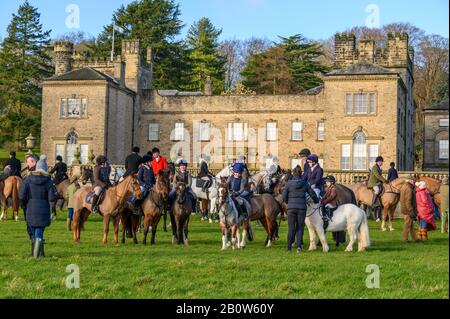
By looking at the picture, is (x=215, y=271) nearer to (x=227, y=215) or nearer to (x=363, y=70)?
(x=227, y=215)

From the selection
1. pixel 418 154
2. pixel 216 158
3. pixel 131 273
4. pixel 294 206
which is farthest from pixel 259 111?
pixel 131 273

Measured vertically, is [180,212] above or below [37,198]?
below

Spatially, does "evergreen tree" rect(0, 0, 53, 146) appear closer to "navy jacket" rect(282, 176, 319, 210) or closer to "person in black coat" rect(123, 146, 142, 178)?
"person in black coat" rect(123, 146, 142, 178)

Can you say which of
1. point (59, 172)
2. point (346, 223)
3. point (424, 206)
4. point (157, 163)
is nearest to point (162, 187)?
point (157, 163)

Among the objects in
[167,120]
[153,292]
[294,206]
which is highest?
[167,120]

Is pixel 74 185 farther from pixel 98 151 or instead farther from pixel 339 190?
pixel 98 151

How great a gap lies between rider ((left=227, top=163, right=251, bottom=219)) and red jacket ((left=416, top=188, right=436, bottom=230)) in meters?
5.43

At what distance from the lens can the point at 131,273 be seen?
48.5 ft

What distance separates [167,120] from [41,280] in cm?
4975

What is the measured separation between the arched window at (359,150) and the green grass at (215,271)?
35353 mm

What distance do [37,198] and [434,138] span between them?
5560 centimetres

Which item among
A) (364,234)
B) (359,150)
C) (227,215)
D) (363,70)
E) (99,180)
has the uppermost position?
(363,70)

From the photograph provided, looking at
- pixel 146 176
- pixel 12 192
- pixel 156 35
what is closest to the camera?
pixel 146 176

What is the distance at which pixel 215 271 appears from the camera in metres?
15.2
